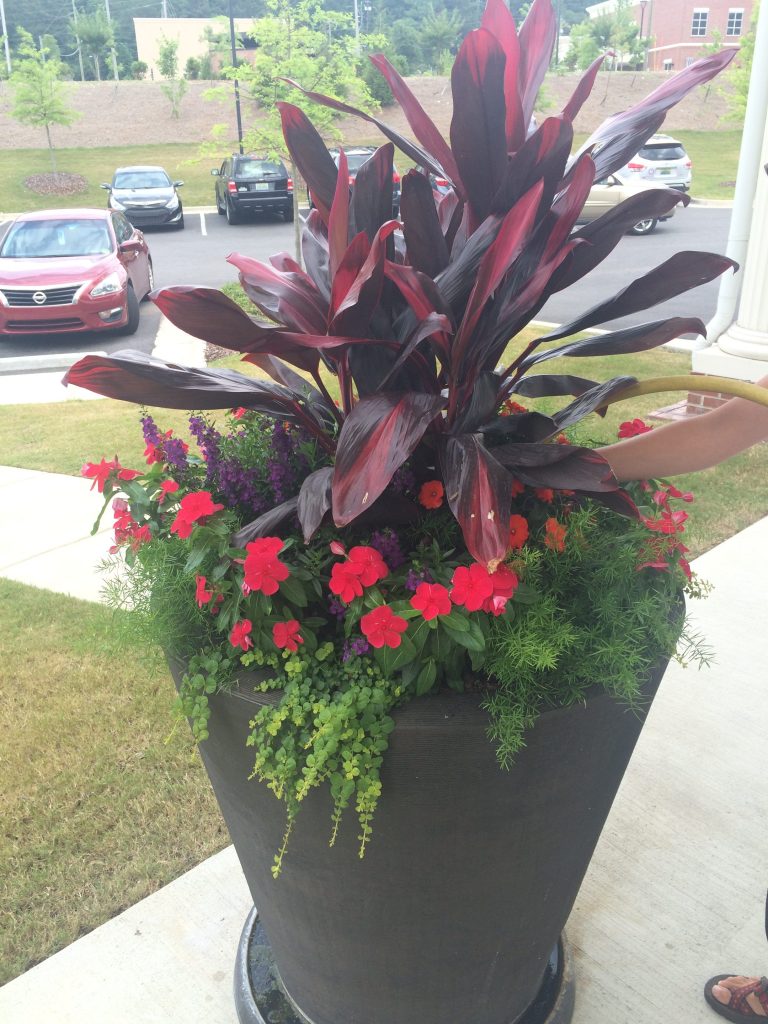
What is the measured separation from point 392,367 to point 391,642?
1.59 ft

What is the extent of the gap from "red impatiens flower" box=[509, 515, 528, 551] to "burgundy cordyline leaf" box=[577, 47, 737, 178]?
61cm

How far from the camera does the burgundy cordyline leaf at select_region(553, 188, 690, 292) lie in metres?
1.40

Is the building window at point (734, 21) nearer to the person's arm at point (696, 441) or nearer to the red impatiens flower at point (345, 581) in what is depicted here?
the person's arm at point (696, 441)

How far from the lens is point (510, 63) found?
4.92 ft

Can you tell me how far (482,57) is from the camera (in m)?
1.30

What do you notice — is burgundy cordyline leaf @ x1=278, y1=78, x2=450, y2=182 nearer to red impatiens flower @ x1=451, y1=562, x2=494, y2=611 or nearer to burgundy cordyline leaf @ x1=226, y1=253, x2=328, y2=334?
burgundy cordyline leaf @ x1=226, y1=253, x2=328, y2=334

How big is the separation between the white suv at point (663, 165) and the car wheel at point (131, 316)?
Result: 16.1 metres

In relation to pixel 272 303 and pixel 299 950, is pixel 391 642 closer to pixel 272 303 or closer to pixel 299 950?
pixel 272 303

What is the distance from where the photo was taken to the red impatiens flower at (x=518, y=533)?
1427 mm

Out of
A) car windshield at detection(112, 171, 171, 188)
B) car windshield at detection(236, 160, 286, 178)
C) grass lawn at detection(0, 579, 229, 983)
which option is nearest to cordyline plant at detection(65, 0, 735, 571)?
grass lawn at detection(0, 579, 229, 983)

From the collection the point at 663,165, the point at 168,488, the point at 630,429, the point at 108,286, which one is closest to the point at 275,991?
the point at 168,488

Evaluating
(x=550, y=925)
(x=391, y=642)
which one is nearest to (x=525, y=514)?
(x=391, y=642)

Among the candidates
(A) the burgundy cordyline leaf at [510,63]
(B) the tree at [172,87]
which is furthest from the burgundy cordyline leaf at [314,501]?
(B) the tree at [172,87]

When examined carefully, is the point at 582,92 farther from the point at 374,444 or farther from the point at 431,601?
the point at 431,601
